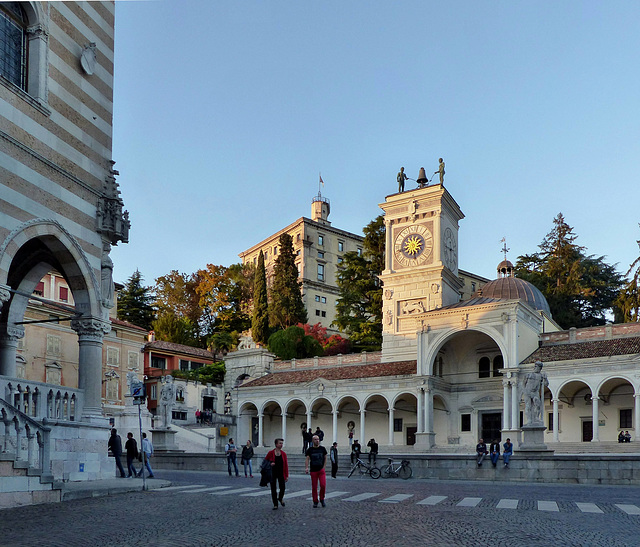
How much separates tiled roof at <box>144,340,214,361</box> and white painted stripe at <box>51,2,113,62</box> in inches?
1765

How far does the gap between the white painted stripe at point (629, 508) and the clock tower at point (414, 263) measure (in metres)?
33.6

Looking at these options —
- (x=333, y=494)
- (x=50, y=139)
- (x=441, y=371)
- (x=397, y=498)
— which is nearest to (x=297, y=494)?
(x=333, y=494)

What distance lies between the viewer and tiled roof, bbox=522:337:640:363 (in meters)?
39.0

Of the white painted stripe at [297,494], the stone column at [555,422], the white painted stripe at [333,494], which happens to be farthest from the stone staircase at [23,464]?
the stone column at [555,422]

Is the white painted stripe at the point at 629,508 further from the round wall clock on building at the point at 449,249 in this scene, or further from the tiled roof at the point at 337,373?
the round wall clock on building at the point at 449,249

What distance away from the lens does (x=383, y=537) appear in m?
9.75

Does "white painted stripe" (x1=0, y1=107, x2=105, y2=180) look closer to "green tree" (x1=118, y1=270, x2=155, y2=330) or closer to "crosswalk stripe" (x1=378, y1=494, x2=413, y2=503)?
"crosswalk stripe" (x1=378, y1=494, x2=413, y2=503)

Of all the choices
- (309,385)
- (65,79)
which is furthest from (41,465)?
(309,385)

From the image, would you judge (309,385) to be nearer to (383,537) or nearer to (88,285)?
(88,285)

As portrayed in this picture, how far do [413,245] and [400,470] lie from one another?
87.5 feet

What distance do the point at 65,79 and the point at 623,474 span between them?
19.8 metres

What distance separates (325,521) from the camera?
1147cm


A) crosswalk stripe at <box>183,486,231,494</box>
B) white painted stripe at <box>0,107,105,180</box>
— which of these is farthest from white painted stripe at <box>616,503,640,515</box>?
white painted stripe at <box>0,107,105,180</box>

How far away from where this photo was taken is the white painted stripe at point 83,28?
17.3 meters
